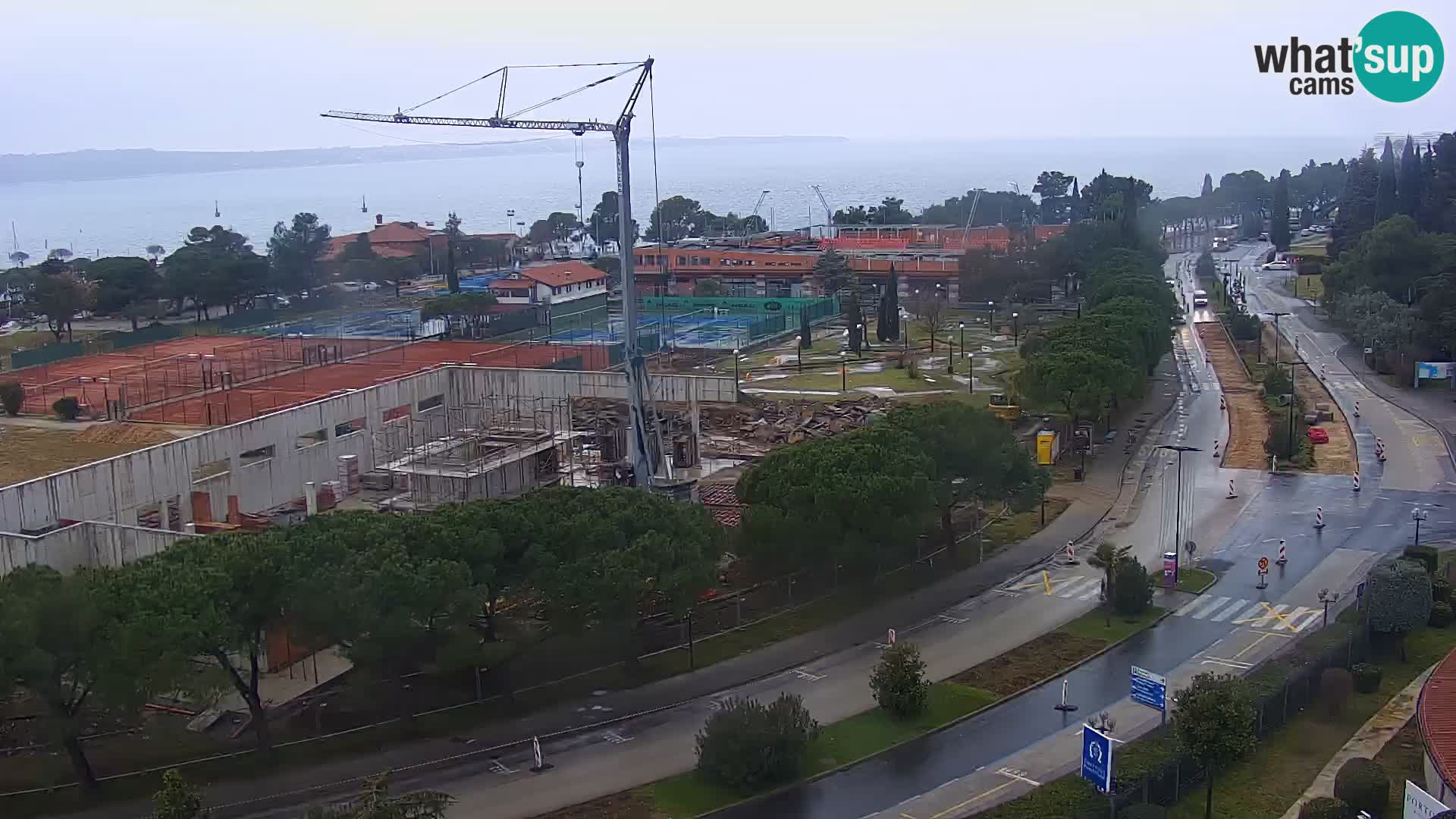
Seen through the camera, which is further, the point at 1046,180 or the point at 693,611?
the point at 1046,180

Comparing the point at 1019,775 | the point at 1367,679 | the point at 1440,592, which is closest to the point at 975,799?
the point at 1019,775

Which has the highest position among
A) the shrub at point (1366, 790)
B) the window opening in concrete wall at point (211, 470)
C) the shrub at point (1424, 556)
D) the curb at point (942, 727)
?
the window opening in concrete wall at point (211, 470)

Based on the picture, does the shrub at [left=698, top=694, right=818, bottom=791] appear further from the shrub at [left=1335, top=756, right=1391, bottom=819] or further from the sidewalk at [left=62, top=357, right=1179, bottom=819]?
the shrub at [left=1335, top=756, right=1391, bottom=819]

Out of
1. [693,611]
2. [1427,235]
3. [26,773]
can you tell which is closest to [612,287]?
[1427,235]

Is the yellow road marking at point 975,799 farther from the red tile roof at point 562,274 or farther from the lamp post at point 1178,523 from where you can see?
the red tile roof at point 562,274

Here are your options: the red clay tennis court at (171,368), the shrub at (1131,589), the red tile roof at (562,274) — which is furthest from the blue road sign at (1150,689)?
the red tile roof at (562,274)

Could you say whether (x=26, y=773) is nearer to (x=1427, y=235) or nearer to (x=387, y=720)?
(x=387, y=720)

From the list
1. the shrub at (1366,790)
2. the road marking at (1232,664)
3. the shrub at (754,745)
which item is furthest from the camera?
the road marking at (1232,664)
